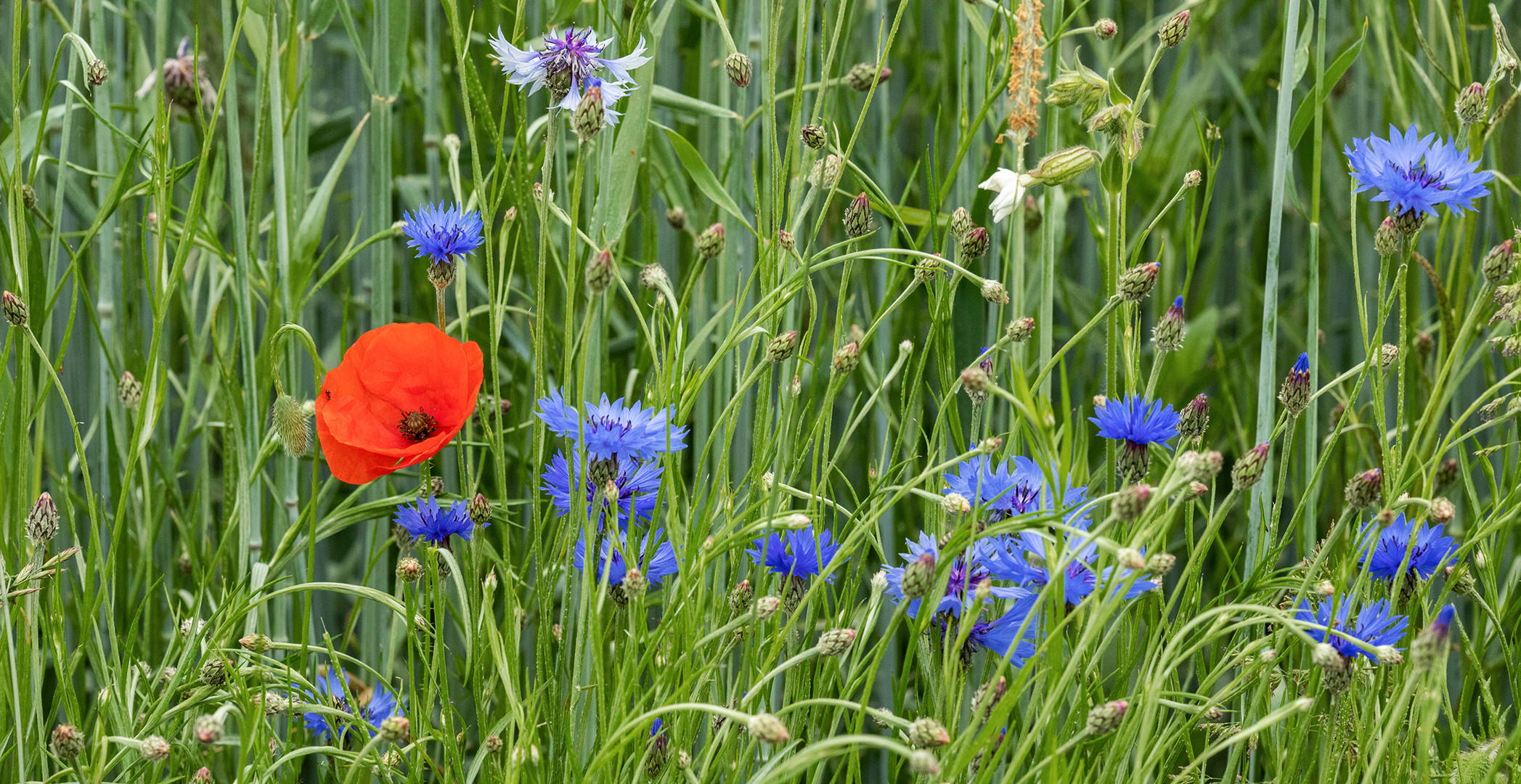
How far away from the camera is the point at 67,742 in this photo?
1.66 ft

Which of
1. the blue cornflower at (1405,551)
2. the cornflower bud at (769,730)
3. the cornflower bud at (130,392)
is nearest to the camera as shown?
the cornflower bud at (769,730)

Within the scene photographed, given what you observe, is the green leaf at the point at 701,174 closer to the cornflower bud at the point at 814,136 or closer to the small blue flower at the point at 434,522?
the cornflower bud at the point at 814,136

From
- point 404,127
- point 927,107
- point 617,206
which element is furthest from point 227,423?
point 927,107

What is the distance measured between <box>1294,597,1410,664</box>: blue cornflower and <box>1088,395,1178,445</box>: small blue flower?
98 mm

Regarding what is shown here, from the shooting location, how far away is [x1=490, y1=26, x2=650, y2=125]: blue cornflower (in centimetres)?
49

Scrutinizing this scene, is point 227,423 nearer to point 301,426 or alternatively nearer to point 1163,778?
point 301,426

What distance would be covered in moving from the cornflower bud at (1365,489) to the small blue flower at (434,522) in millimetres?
382

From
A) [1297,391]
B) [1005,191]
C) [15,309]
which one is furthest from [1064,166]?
[15,309]

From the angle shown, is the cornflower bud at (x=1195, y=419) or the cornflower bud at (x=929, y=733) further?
the cornflower bud at (x=1195, y=419)

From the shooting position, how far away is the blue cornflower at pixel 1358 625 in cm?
50

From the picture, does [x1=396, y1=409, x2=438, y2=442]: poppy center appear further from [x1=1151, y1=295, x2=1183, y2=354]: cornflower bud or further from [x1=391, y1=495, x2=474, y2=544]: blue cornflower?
[x1=1151, y1=295, x2=1183, y2=354]: cornflower bud

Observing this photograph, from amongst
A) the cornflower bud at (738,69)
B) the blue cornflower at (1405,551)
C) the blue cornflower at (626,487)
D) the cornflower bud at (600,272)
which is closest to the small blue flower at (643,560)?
the blue cornflower at (626,487)

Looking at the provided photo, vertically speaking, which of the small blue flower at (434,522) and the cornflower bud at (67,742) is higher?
the small blue flower at (434,522)

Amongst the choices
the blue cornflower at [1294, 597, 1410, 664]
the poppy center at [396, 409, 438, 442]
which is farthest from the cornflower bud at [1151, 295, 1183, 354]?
the poppy center at [396, 409, 438, 442]
